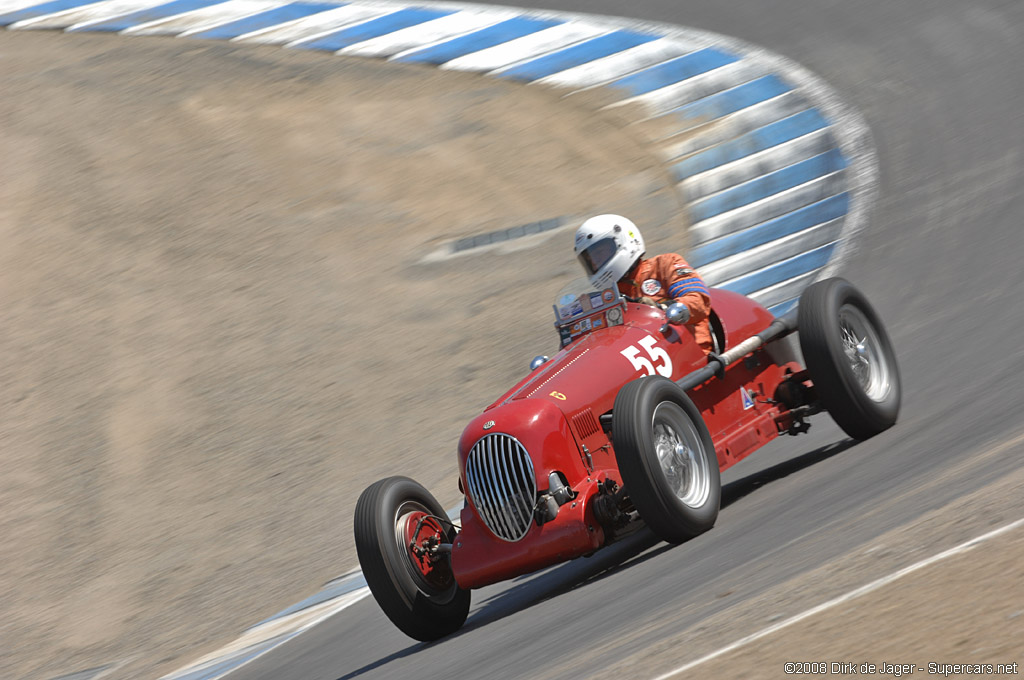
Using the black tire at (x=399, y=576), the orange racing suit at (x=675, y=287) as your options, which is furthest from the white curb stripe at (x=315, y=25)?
the black tire at (x=399, y=576)

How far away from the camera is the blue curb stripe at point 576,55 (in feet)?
56.1

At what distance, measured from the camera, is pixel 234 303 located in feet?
42.9

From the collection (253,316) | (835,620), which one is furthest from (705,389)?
(253,316)

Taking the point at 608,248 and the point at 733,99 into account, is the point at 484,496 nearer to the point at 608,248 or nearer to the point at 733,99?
the point at 608,248

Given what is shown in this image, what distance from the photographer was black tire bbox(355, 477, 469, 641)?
6695mm

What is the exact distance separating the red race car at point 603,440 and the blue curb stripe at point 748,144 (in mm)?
6684

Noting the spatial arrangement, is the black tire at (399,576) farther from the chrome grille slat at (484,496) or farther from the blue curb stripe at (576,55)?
the blue curb stripe at (576,55)

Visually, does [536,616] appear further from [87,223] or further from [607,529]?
[87,223]

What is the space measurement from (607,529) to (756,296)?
19.2 feet

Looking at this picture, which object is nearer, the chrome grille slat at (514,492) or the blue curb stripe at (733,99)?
the chrome grille slat at (514,492)

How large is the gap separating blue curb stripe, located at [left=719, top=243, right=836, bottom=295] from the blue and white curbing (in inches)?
0.7

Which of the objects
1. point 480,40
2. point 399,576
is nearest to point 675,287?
point 399,576

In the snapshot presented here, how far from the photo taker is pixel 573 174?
595 inches

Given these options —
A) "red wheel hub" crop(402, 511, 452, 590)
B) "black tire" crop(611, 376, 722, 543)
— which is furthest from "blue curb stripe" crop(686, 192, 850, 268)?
"red wheel hub" crop(402, 511, 452, 590)
